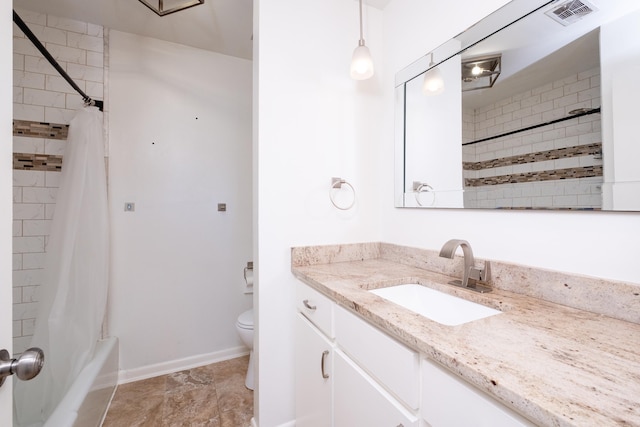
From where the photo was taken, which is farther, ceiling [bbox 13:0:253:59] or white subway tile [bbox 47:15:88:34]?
white subway tile [bbox 47:15:88:34]

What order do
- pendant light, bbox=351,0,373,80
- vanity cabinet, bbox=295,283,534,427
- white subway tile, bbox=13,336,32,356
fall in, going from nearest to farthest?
vanity cabinet, bbox=295,283,534,427
pendant light, bbox=351,0,373,80
white subway tile, bbox=13,336,32,356

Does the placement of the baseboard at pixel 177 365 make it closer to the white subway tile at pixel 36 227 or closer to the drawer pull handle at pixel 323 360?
the white subway tile at pixel 36 227

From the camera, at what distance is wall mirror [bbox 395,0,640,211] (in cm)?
78

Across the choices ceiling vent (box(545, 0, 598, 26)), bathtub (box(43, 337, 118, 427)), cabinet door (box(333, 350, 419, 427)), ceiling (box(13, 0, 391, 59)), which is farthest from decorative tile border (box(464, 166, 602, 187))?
bathtub (box(43, 337, 118, 427))

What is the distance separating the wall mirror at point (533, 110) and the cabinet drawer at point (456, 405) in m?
0.71

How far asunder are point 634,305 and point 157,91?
2.75m

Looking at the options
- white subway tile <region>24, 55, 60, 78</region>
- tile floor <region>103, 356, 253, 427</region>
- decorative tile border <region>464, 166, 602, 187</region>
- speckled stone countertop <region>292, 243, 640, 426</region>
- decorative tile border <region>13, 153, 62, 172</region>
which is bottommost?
tile floor <region>103, 356, 253, 427</region>

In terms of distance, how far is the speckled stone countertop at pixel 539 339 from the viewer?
429 millimetres

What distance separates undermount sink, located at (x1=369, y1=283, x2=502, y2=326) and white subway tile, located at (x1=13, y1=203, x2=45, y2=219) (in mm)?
2210

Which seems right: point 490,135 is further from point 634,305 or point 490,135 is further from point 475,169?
point 634,305

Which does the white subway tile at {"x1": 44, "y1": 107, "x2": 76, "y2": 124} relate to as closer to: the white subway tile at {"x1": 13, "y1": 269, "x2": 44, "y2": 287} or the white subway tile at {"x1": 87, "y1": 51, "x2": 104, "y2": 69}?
the white subway tile at {"x1": 87, "y1": 51, "x2": 104, "y2": 69}

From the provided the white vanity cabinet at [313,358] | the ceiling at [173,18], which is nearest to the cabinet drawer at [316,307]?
the white vanity cabinet at [313,358]

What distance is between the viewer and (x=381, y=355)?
766mm

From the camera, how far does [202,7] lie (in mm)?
1747
